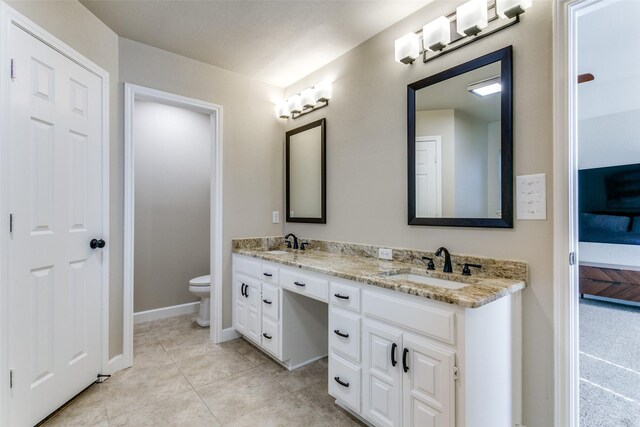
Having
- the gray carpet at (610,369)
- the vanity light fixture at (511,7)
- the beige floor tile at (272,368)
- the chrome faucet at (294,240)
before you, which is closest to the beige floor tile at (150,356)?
the beige floor tile at (272,368)

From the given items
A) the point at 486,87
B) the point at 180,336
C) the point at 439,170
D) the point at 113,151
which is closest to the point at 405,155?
the point at 439,170

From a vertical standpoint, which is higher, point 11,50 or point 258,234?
point 11,50

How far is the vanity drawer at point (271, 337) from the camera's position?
2.22 meters

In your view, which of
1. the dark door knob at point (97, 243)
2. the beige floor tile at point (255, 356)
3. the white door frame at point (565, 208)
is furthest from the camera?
the beige floor tile at point (255, 356)

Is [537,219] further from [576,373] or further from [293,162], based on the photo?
[293,162]

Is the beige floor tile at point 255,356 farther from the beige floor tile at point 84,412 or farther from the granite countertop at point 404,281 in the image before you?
the beige floor tile at point 84,412

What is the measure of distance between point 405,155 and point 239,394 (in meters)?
1.87

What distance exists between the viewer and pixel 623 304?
3.72 meters

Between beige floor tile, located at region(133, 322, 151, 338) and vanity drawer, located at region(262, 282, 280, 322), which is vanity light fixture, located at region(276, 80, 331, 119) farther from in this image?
beige floor tile, located at region(133, 322, 151, 338)

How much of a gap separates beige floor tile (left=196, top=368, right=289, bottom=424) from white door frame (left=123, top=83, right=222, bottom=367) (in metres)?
0.73

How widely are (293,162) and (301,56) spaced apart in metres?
0.95

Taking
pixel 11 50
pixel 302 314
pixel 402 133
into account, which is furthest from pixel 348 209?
pixel 11 50

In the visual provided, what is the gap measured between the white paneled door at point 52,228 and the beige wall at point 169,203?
1283 millimetres

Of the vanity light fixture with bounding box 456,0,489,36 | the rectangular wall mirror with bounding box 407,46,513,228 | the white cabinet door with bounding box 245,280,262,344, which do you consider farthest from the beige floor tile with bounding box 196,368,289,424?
the vanity light fixture with bounding box 456,0,489,36
